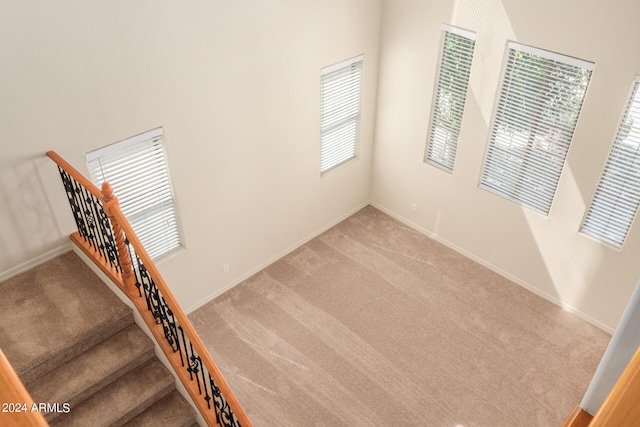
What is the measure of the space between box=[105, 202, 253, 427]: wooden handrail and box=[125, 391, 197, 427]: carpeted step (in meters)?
0.17

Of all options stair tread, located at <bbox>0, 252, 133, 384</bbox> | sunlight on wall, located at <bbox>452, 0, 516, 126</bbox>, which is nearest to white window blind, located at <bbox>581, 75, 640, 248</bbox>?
sunlight on wall, located at <bbox>452, 0, 516, 126</bbox>

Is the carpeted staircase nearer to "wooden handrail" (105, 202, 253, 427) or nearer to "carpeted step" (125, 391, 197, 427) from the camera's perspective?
Result: "carpeted step" (125, 391, 197, 427)

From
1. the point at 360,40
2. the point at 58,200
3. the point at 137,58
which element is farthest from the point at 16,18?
the point at 360,40

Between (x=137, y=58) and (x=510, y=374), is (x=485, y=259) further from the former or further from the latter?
(x=137, y=58)

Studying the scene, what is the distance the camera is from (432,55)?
672 cm

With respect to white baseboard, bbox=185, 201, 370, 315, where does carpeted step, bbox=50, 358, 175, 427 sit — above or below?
above

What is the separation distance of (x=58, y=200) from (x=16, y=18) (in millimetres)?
1604

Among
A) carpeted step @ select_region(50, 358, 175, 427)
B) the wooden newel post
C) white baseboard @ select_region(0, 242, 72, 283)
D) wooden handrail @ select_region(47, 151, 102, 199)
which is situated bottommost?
carpeted step @ select_region(50, 358, 175, 427)

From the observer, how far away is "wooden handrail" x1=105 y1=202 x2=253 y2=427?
3.58 m

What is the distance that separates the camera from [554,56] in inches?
222

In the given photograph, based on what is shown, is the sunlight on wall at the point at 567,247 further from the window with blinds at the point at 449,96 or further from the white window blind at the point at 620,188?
the window with blinds at the point at 449,96

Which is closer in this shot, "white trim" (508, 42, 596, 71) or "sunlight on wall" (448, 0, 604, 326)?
"white trim" (508, 42, 596, 71)

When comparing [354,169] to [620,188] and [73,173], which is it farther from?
[73,173]

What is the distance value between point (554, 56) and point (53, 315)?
5500 millimetres
